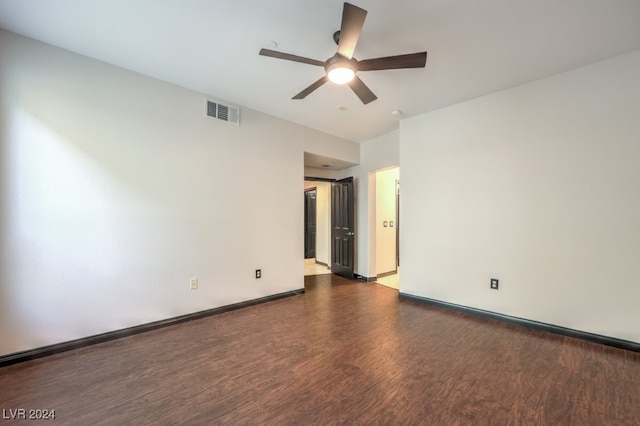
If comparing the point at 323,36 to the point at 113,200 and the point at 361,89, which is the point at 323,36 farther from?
the point at 113,200

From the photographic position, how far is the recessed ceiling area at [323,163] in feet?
16.3

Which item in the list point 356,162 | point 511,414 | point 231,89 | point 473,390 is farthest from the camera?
point 356,162

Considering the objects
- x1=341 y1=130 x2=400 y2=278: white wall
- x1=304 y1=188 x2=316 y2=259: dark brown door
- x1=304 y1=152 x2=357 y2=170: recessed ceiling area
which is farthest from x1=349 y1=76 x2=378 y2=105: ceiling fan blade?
x1=304 y1=188 x2=316 y2=259: dark brown door

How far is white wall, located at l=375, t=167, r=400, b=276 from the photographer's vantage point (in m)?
5.58

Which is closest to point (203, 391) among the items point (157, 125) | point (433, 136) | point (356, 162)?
point (157, 125)

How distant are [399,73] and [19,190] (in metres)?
3.84

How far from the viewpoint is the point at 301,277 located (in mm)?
4500

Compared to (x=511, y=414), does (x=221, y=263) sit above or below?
above

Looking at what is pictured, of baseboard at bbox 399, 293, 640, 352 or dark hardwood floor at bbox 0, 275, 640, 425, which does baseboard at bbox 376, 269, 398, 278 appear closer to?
baseboard at bbox 399, 293, 640, 352

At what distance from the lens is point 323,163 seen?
213 inches

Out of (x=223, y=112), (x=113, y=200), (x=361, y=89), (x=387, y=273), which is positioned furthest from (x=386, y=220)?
(x=113, y=200)

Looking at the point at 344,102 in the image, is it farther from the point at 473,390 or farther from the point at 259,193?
the point at 473,390

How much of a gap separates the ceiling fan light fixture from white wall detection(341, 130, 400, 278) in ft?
9.33

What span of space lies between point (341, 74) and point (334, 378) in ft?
8.26
